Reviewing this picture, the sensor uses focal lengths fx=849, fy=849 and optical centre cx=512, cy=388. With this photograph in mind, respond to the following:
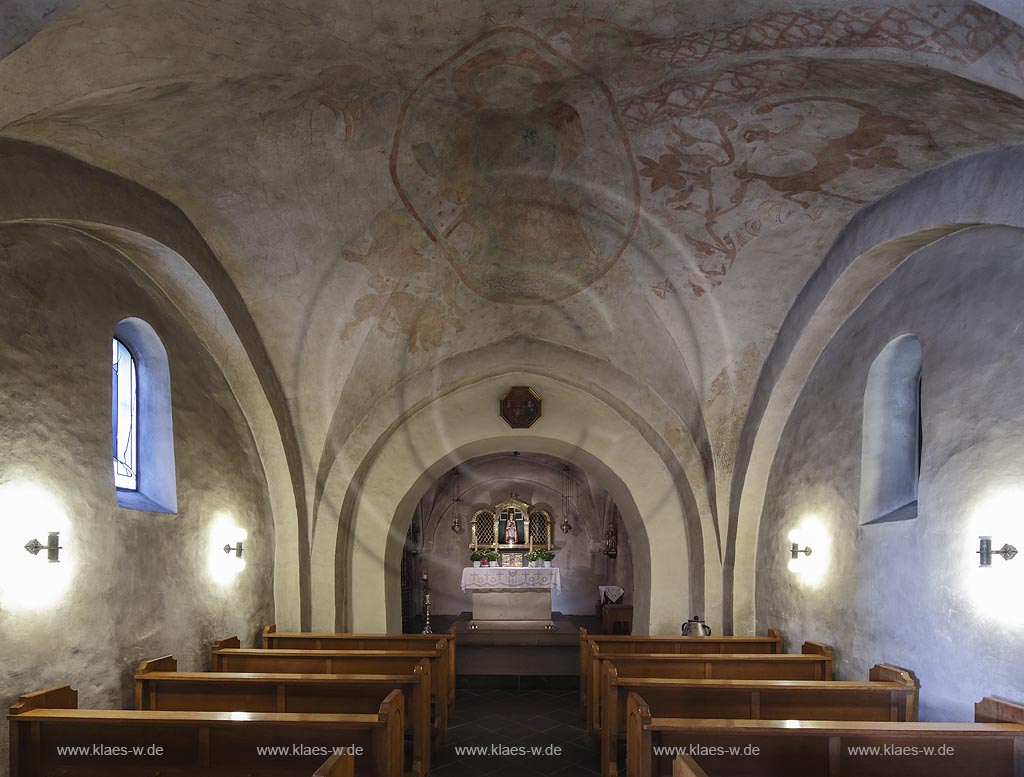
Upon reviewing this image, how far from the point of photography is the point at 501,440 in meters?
12.2

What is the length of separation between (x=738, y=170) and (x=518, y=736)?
644 cm

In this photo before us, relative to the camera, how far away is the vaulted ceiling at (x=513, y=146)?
5.24 meters

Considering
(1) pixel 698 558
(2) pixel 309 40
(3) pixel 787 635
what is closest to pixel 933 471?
(3) pixel 787 635

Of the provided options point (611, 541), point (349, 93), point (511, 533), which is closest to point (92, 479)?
point (349, 93)

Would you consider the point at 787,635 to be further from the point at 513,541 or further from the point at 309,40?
the point at 513,541

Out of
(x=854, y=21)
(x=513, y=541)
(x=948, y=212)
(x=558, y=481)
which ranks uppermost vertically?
(x=854, y=21)

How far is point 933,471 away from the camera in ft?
22.5

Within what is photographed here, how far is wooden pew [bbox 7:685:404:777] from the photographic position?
Result: 205 inches

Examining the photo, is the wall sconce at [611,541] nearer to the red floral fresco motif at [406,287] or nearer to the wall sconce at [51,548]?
Answer: the red floral fresco motif at [406,287]

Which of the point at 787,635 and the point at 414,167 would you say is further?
the point at 787,635

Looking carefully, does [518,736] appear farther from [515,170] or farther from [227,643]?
[515,170]

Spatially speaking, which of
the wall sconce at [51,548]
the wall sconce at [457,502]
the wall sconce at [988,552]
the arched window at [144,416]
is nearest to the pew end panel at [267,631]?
the arched window at [144,416]

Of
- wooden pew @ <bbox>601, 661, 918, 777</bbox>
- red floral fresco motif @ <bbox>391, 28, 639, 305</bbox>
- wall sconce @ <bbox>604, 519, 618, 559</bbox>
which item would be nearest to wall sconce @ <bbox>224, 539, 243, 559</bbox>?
red floral fresco motif @ <bbox>391, 28, 639, 305</bbox>

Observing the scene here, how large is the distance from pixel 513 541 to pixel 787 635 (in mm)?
14206
